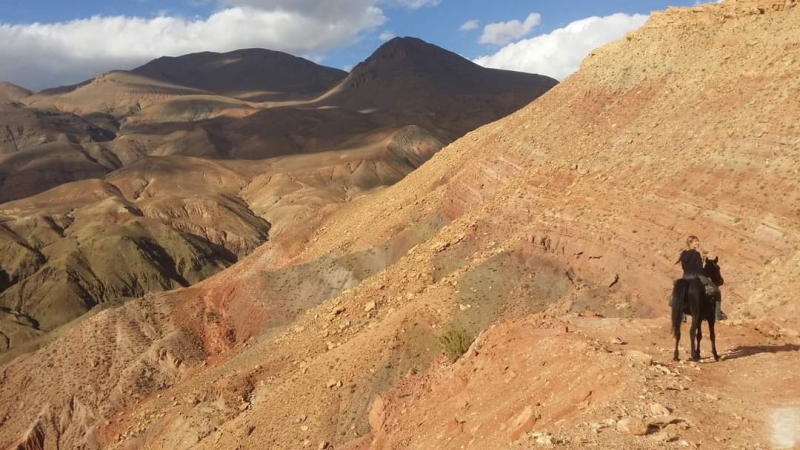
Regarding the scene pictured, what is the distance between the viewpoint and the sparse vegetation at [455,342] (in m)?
16.1

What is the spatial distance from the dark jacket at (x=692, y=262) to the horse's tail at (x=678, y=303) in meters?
0.20

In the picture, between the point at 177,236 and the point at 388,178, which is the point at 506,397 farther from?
the point at 388,178

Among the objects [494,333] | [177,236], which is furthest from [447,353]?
[177,236]

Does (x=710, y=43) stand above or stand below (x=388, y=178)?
above

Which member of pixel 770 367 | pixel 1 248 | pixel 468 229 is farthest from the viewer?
pixel 1 248

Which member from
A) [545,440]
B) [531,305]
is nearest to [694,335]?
[545,440]

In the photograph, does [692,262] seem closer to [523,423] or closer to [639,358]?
[639,358]

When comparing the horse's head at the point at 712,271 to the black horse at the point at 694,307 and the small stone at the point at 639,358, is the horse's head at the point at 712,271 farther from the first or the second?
the small stone at the point at 639,358

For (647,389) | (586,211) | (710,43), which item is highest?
(710,43)

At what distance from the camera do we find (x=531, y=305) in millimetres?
18141

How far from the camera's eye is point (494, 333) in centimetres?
1396

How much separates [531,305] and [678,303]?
7.76 metres

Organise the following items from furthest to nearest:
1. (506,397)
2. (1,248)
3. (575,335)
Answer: (1,248) < (575,335) < (506,397)

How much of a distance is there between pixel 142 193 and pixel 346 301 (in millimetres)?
85103
